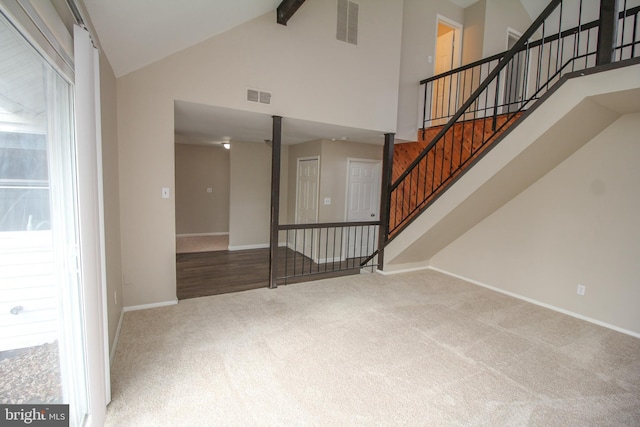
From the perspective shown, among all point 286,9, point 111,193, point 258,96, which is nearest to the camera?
point 111,193

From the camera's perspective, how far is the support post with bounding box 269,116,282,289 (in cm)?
396

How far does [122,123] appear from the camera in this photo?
10.3ft

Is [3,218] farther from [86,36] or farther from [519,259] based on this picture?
[519,259]

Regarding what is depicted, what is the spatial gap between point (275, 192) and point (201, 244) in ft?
12.4

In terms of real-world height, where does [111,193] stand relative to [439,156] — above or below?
below

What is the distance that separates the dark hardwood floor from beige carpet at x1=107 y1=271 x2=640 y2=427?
0.45m

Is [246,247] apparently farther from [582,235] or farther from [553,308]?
[582,235]

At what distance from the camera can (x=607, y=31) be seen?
107 inches

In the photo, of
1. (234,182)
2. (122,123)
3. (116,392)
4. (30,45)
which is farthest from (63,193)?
(234,182)

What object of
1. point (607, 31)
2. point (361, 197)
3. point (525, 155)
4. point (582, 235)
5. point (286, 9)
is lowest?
point (582, 235)

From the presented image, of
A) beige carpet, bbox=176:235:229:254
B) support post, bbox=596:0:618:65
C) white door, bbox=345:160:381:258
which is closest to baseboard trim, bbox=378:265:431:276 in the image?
white door, bbox=345:160:381:258

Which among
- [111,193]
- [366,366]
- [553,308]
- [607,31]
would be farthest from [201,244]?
[607,31]

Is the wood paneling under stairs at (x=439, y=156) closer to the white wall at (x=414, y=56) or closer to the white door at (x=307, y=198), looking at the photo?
the white wall at (x=414, y=56)

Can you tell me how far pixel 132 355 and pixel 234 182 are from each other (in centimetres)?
441
